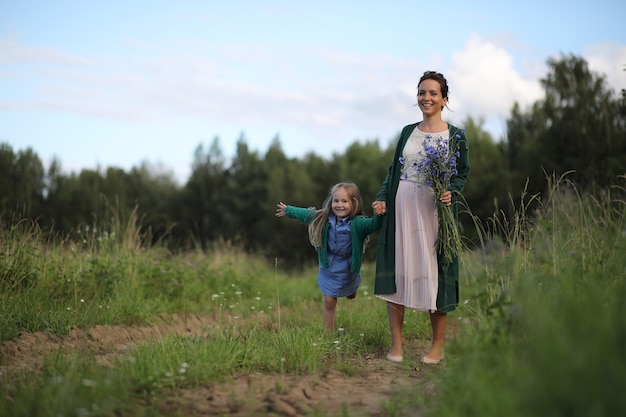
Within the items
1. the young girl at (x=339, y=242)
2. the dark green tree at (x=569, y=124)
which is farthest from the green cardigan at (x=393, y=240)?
the dark green tree at (x=569, y=124)

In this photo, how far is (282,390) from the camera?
139 inches

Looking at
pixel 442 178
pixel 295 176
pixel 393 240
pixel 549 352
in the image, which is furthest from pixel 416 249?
pixel 295 176

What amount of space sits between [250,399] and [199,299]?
16.2 feet

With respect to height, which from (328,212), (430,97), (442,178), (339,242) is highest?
(430,97)

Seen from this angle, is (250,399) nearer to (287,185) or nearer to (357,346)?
(357,346)

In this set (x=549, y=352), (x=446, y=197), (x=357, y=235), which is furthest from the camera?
(x=357, y=235)

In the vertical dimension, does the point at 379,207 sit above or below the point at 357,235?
above

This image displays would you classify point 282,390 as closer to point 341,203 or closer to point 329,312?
point 329,312

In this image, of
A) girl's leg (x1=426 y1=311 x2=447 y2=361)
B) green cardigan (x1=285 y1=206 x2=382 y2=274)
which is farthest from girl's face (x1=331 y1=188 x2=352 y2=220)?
girl's leg (x1=426 y1=311 x2=447 y2=361)

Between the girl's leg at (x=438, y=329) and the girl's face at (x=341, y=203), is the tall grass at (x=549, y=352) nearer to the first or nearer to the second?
the girl's leg at (x=438, y=329)

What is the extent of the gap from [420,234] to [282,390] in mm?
1749

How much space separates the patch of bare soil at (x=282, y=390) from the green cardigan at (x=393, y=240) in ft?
2.07

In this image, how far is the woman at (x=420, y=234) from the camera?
4609 mm

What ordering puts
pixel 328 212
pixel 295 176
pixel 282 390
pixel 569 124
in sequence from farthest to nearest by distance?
pixel 295 176 → pixel 569 124 → pixel 328 212 → pixel 282 390
